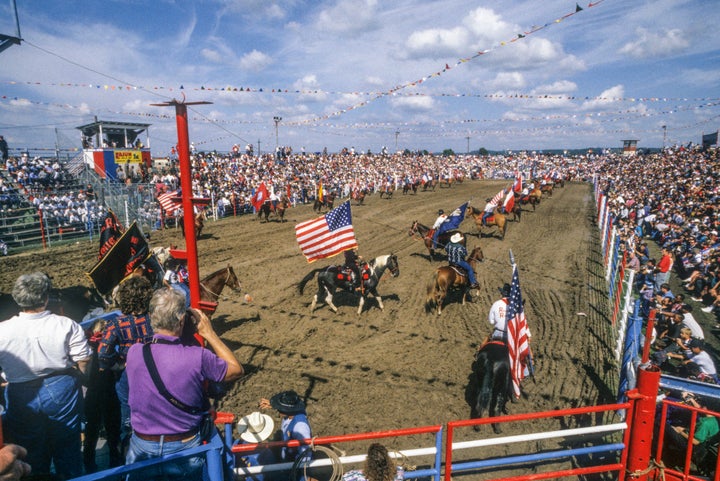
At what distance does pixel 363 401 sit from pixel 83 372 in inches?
178

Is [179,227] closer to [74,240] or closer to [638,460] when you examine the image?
[74,240]

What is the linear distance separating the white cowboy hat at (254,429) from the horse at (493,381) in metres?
3.37

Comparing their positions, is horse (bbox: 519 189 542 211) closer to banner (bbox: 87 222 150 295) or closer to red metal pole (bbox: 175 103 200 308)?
banner (bbox: 87 222 150 295)

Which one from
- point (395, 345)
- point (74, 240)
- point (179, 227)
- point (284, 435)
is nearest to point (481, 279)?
point (395, 345)

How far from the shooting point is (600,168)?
2108 inches

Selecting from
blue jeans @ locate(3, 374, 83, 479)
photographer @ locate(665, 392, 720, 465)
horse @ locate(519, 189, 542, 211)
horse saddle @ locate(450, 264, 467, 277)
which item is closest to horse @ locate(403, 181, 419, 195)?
horse @ locate(519, 189, 542, 211)

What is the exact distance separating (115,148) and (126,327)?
30.6 metres

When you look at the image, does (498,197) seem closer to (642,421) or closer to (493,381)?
(493,381)

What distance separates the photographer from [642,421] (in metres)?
3.77

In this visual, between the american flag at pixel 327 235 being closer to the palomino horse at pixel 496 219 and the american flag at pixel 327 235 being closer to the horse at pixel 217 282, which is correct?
Answer: the horse at pixel 217 282

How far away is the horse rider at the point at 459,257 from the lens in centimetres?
1098

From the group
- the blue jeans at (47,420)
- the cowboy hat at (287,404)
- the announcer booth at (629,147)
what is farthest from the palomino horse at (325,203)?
the announcer booth at (629,147)

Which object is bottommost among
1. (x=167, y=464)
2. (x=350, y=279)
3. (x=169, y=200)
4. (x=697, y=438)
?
(x=697, y=438)

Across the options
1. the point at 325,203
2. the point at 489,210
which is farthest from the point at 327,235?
the point at 325,203
